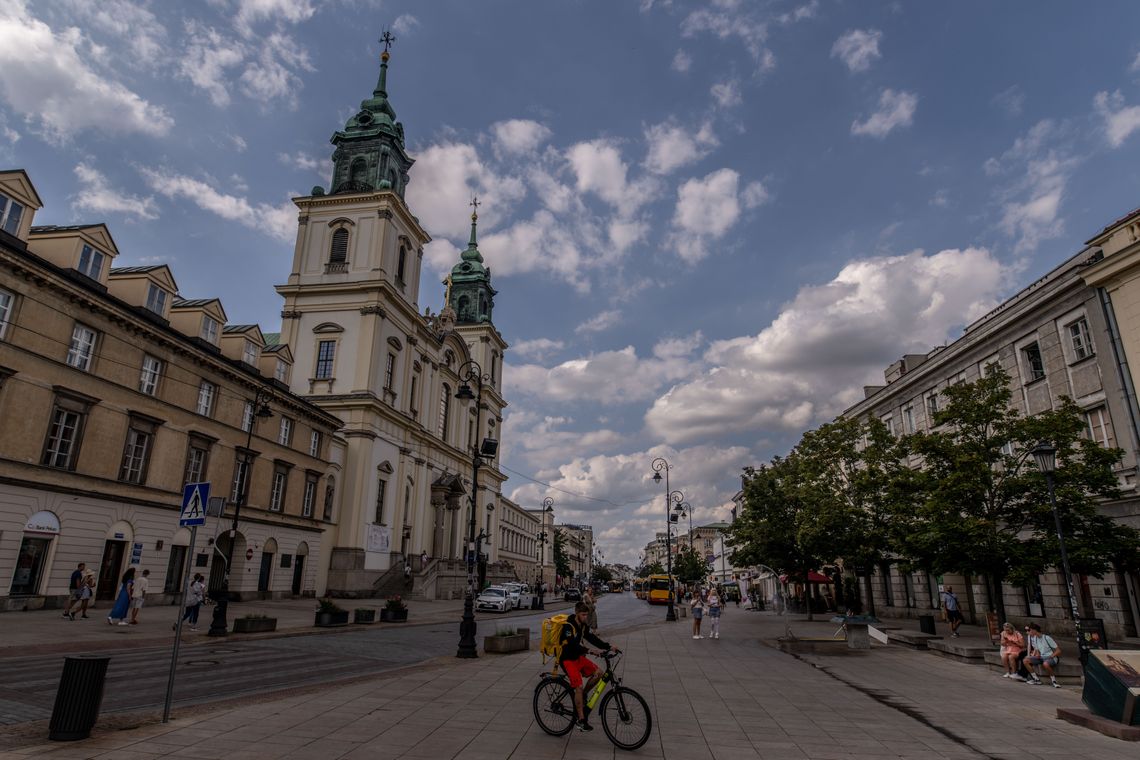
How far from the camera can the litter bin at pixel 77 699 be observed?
24.1 ft

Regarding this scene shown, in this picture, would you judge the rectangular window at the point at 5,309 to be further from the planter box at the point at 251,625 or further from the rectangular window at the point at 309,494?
the rectangular window at the point at 309,494

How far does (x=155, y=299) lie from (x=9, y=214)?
681 cm

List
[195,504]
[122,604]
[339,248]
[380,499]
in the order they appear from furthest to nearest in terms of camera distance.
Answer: [339,248] → [380,499] → [122,604] → [195,504]

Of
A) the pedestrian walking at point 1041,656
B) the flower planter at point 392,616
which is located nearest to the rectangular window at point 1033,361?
the pedestrian walking at point 1041,656

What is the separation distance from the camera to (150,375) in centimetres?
2702

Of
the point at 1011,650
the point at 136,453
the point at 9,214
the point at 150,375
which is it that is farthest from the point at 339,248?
the point at 1011,650

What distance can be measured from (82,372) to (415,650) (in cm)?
1603

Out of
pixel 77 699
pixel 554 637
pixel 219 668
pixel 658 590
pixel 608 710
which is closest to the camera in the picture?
pixel 77 699

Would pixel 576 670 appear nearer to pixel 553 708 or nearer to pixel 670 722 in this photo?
pixel 553 708

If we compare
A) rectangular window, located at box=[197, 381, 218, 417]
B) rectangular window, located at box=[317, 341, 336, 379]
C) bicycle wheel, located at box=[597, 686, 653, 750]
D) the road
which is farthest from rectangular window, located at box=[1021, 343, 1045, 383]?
rectangular window, located at box=[317, 341, 336, 379]

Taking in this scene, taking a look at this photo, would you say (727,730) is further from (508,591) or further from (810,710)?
(508,591)

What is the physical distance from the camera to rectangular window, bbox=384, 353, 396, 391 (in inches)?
1982

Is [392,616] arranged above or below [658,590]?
below

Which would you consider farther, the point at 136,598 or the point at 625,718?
the point at 136,598
